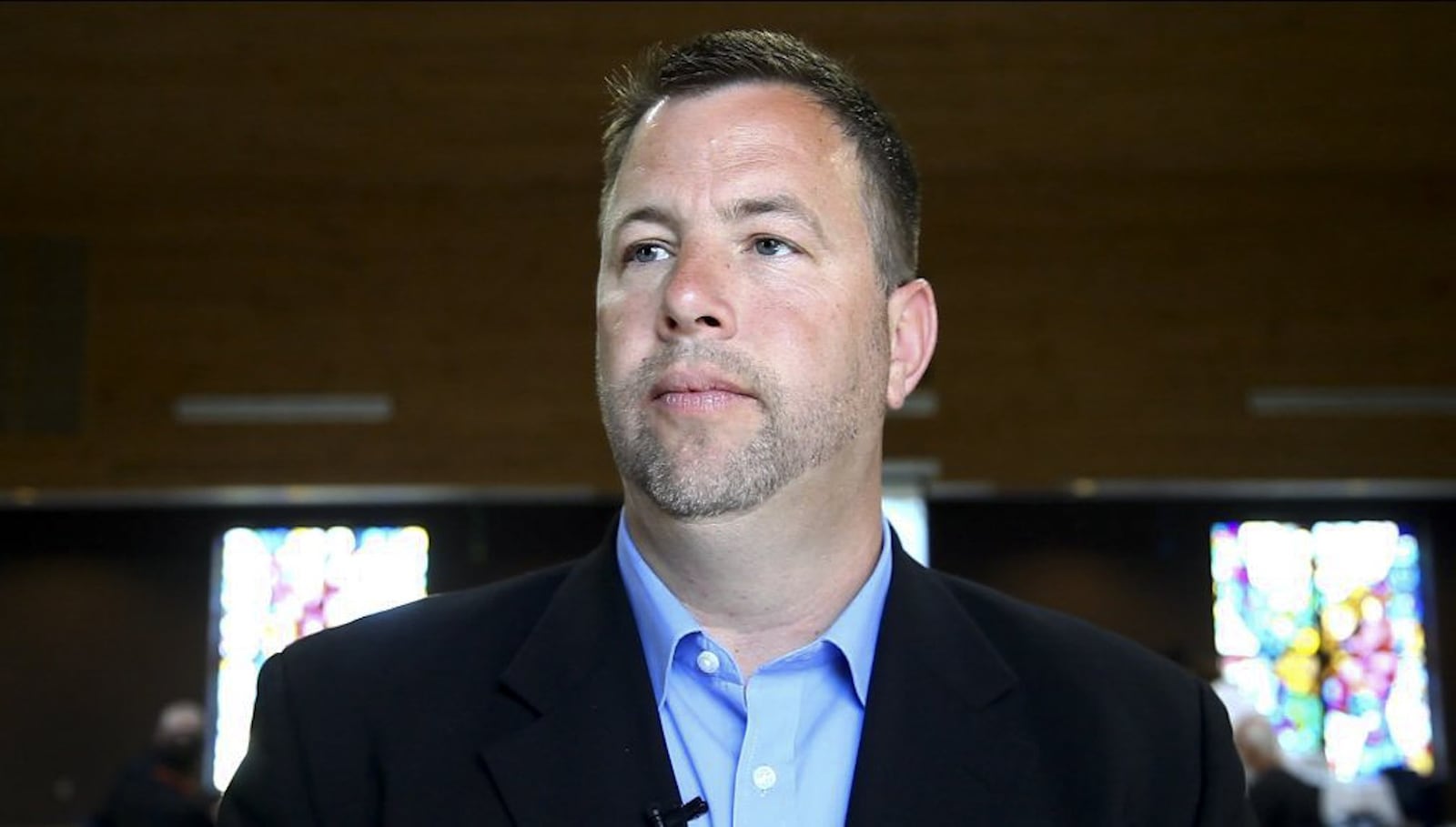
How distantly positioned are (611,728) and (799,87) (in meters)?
0.59

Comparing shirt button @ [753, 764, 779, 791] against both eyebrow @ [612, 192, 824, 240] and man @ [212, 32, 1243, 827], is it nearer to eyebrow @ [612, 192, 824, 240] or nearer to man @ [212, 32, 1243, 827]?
man @ [212, 32, 1243, 827]

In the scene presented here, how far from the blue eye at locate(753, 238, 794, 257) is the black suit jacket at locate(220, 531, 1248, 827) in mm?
317

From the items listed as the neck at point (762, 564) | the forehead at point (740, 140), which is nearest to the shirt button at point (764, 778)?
the neck at point (762, 564)

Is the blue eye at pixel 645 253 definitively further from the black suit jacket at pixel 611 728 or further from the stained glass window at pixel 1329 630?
the stained glass window at pixel 1329 630

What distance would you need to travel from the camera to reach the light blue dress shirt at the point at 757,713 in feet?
4.37

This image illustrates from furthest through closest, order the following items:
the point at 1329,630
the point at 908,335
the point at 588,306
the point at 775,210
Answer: the point at 1329,630 → the point at 588,306 → the point at 908,335 → the point at 775,210

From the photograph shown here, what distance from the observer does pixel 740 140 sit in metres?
1.45

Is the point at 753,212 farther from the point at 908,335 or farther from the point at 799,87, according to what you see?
the point at 908,335

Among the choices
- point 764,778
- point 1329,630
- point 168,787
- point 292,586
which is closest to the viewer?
point 764,778

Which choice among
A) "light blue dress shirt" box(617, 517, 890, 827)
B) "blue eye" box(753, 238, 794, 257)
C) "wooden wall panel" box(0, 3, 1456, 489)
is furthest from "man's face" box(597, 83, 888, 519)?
"wooden wall panel" box(0, 3, 1456, 489)

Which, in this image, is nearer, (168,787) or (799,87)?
(799,87)

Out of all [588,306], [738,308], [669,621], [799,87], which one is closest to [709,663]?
[669,621]

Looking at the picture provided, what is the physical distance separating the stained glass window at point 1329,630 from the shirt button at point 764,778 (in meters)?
11.5

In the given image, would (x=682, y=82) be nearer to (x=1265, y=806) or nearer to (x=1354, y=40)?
(x=1265, y=806)
